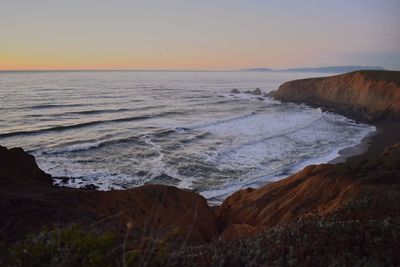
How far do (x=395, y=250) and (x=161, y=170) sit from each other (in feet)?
58.5

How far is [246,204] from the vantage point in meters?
14.9

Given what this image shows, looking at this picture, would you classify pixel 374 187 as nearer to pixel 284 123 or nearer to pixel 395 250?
pixel 395 250

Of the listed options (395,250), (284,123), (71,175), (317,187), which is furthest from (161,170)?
(284,123)

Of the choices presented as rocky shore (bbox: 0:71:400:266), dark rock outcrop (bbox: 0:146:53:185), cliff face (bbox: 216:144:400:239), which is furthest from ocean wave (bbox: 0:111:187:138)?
cliff face (bbox: 216:144:400:239)

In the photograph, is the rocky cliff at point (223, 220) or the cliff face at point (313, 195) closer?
the rocky cliff at point (223, 220)

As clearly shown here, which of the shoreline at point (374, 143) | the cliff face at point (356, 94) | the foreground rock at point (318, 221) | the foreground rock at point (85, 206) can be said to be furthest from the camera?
the cliff face at point (356, 94)

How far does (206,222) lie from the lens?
13.9 m

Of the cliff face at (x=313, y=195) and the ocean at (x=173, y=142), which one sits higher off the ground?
the cliff face at (x=313, y=195)

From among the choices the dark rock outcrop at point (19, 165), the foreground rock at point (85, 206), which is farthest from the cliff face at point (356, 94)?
the dark rock outcrop at point (19, 165)

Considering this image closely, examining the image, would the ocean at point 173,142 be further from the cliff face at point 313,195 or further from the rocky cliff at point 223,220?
the rocky cliff at point 223,220

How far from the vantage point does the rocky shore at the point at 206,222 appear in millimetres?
4770

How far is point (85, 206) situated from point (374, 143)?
26.1 m

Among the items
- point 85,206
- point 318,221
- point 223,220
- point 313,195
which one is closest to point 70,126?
point 223,220

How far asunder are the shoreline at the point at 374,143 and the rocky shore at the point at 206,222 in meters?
11.6
